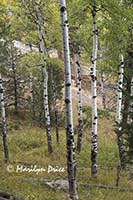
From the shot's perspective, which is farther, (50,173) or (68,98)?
(50,173)

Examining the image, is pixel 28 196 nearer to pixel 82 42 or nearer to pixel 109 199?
pixel 109 199

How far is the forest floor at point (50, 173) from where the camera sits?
1389cm

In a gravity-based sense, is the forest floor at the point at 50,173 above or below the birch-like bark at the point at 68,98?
below

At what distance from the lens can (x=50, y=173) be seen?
16328 millimetres

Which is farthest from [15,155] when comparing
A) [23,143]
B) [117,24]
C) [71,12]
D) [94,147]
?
[117,24]

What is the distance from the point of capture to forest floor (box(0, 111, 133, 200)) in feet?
45.6

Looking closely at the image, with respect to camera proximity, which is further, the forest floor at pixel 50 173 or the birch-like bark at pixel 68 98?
the forest floor at pixel 50 173

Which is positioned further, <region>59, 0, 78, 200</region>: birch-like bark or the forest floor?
the forest floor

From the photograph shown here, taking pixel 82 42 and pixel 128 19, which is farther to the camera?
pixel 82 42

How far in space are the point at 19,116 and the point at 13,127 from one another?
3.34 meters

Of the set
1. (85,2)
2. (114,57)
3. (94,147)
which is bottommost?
(94,147)

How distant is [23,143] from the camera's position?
23391 millimetres

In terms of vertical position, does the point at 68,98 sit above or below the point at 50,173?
above

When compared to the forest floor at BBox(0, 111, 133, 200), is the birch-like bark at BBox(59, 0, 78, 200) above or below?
above
